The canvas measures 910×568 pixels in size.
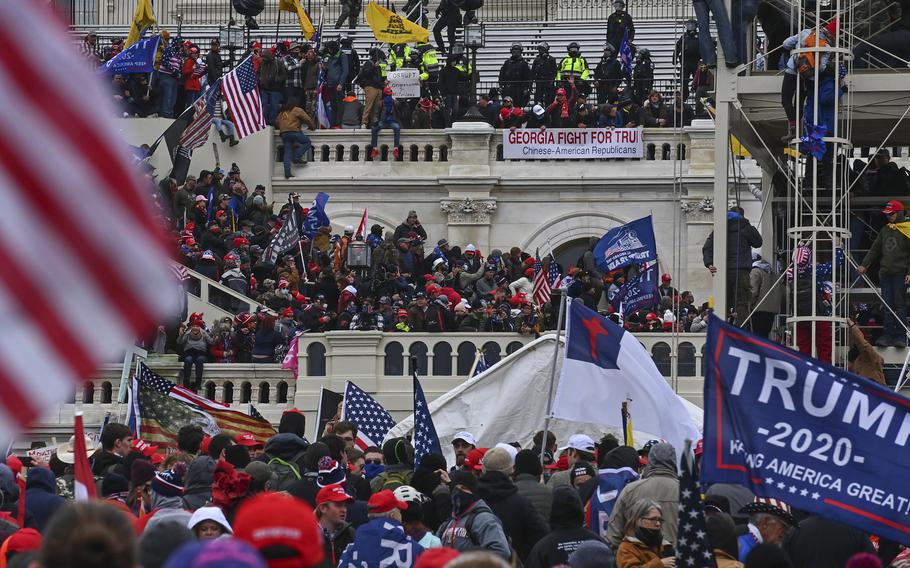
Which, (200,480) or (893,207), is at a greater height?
(893,207)

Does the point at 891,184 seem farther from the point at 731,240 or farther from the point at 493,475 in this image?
the point at 493,475

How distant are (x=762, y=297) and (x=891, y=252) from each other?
1701 mm

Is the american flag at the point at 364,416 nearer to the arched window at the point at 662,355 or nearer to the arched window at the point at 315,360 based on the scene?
the arched window at the point at 662,355

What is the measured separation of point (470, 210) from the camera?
38.3 meters

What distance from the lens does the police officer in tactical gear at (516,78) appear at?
38.4 metres

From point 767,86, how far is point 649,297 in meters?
7.50

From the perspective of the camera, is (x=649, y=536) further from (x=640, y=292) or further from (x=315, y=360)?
→ (x=315, y=360)

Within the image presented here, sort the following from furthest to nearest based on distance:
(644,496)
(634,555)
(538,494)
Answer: (538,494)
(644,496)
(634,555)

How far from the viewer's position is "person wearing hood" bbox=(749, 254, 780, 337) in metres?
22.3

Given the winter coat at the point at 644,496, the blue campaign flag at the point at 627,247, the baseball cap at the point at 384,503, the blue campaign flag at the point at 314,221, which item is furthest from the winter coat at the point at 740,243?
the blue campaign flag at the point at 314,221

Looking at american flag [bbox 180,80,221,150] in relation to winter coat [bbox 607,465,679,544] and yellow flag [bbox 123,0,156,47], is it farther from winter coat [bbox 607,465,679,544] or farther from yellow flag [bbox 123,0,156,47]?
winter coat [bbox 607,465,679,544]

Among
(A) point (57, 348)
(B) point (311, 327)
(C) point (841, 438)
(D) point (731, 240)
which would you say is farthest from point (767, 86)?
(A) point (57, 348)

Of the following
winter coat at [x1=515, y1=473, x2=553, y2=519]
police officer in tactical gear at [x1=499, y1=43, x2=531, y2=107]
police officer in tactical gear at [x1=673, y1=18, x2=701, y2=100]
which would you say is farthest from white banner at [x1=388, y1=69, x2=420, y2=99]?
winter coat at [x1=515, y1=473, x2=553, y2=519]

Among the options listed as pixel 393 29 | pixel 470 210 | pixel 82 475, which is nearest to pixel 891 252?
pixel 82 475
